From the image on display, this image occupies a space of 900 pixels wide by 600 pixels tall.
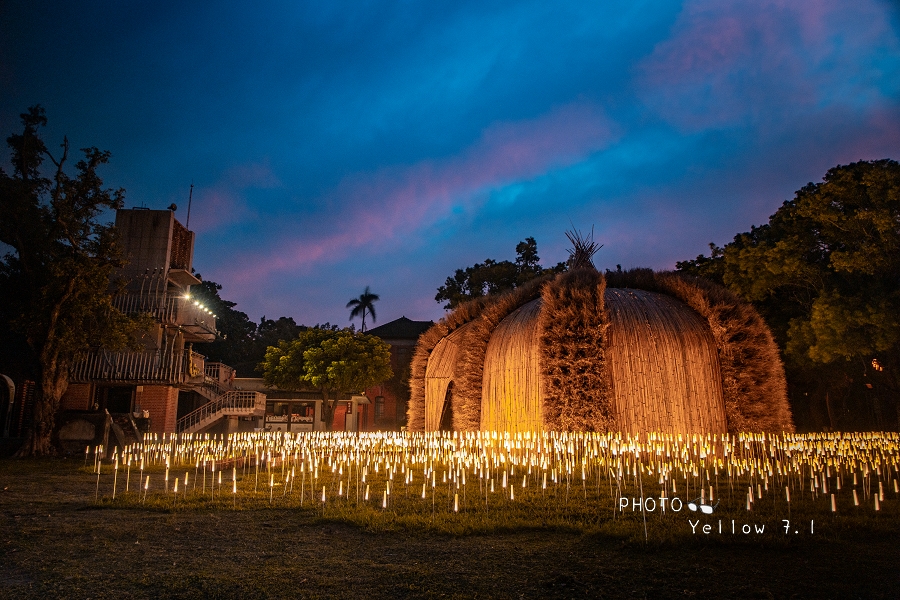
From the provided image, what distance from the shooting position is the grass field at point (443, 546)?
463 centimetres

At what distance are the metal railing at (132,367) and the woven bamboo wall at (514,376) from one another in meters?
17.6

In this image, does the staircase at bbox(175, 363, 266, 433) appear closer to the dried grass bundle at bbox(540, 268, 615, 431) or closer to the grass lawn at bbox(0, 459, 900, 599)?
the dried grass bundle at bbox(540, 268, 615, 431)

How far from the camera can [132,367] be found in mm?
26703

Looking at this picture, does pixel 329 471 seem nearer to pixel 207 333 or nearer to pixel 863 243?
pixel 863 243

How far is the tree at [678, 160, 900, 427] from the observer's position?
20.3 m

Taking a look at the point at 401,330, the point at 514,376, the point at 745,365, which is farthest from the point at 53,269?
the point at 401,330

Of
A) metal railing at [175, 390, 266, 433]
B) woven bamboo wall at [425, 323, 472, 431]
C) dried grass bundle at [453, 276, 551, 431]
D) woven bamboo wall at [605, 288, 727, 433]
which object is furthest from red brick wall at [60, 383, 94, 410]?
woven bamboo wall at [605, 288, 727, 433]

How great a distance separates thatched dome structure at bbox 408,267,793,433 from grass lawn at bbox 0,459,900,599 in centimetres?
500

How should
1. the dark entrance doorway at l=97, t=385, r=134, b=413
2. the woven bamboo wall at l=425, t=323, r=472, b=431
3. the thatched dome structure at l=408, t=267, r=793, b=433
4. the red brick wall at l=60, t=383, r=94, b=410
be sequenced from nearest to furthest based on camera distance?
the thatched dome structure at l=408, t=267, r=793, b=433 < the woven bamboo wall at l=425, t=323, r=472, b=431 < the red brick wall at l=60, t=383, r=94, b=410 < the dark entrance doorway at l=97, t=385, r=134, b=413

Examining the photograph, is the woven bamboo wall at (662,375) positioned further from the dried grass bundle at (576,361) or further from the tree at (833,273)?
the tree at (833,273)

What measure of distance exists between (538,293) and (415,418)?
6707 mm

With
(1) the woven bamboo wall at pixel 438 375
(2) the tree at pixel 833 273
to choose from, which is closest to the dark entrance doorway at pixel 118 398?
(1) the woven bamboo wall at pixel 438 375

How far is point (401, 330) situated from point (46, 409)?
136 ft

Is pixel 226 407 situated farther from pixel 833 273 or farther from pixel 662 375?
pixel 833 273
